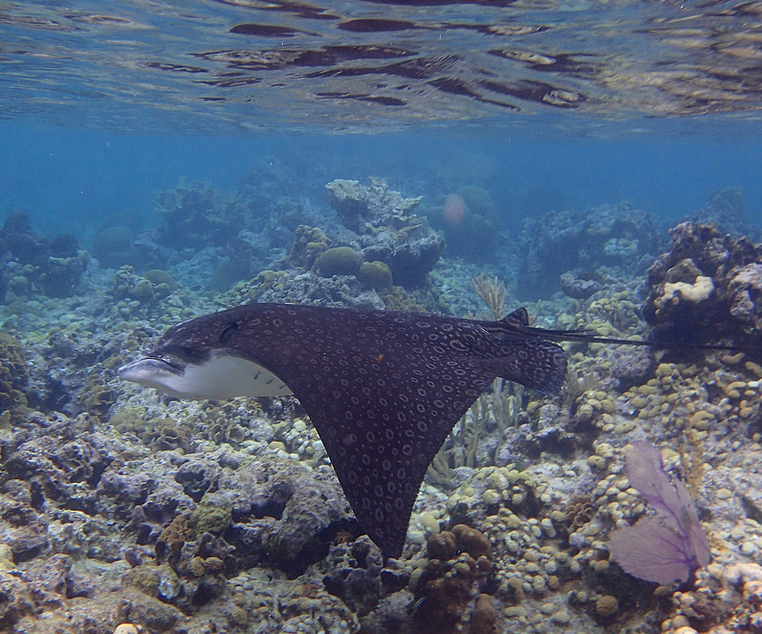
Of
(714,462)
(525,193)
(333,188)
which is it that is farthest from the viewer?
(525,193)

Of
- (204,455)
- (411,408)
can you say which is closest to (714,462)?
(411,408)

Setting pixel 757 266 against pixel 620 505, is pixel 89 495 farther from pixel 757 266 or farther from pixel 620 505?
pixel 757 266

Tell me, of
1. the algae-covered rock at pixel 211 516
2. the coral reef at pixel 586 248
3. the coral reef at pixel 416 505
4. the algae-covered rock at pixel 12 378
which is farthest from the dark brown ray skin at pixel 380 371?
the coral reef at pixel 586 248

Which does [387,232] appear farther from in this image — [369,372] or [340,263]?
[369,372]

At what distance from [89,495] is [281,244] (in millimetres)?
20871

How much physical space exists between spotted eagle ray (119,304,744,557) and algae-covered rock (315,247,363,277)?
31.8 ft

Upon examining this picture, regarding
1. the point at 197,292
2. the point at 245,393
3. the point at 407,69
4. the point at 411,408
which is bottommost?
the point at 197,292

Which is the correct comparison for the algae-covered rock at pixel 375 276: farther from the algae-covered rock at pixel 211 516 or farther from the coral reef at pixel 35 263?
the coral reef at pixel 35 263

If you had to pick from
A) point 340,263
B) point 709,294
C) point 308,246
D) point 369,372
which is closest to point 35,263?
point 308,246

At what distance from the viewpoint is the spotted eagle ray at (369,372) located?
2.96 metres

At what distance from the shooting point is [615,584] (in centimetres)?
392

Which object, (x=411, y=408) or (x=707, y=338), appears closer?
(x=411, y=408)

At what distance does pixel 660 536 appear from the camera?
3873mm

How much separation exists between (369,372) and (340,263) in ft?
37.0
